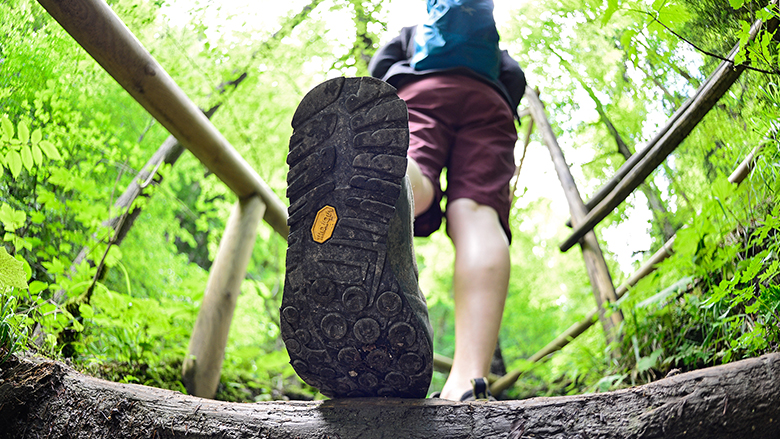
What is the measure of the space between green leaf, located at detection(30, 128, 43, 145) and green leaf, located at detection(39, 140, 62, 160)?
0.04ft

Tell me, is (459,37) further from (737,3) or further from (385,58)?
(737,3)

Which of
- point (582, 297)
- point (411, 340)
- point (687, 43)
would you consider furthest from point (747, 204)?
point (582, 297)

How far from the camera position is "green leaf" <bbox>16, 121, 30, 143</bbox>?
1067mm

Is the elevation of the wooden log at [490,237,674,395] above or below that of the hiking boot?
below

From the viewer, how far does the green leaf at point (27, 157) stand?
3.55 feet

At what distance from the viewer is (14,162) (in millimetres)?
1075

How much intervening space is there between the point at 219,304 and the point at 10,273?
78cm

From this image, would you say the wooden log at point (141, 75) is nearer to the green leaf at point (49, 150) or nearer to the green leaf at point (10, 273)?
the green leaf at point (49, 150)

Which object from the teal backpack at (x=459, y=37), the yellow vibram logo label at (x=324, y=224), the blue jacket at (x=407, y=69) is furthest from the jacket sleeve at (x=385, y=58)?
the yellow vibram logo label at (x=324, y=224)

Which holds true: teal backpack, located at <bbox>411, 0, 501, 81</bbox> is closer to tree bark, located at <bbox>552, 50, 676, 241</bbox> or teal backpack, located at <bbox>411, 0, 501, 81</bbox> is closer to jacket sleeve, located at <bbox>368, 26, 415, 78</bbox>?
jacket sleeve, located at <bbox>368, 26, 415, 78</bbox>

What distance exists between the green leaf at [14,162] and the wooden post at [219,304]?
73 centimetres

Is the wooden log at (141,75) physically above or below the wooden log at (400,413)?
above

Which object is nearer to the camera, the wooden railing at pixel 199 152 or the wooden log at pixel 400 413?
the wooden log at pixel 400 413

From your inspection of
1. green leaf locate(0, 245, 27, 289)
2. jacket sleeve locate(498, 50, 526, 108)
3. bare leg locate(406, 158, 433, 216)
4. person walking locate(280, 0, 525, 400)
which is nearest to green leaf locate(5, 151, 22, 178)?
green leaf locate(0, 245, 27, 289)
